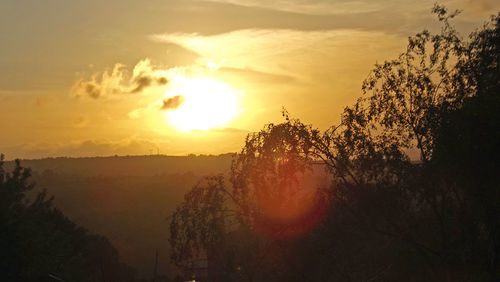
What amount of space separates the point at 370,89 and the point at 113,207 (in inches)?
5465

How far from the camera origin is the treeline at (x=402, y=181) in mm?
22797

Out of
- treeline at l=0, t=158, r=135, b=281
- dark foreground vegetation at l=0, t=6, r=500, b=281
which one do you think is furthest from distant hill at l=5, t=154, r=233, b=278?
dark foreground vegetation at l=0, t=6, r=500, b=281

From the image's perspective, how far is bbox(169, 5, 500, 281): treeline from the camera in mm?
22797

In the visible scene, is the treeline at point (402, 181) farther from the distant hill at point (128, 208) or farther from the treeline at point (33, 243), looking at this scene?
the distant hill at point (128, 208)

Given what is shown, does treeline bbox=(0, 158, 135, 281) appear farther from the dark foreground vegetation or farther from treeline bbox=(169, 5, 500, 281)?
treeline bbox=(169, 5, 500, 281)

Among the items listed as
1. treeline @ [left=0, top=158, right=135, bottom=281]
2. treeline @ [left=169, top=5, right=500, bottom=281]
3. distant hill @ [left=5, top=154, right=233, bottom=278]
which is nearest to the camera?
treeline @ [left=169, top=5, right=500, bottom=281]

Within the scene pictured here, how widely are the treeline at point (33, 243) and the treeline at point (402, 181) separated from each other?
7.95 meters

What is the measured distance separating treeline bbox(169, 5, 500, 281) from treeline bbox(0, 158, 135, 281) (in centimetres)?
Answer: 795

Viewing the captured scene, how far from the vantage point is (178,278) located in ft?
193

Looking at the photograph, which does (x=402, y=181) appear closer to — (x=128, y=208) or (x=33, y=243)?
(x=33, y=243)

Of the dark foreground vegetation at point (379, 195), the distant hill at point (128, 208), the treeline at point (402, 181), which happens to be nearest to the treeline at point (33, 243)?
the dark foreground vegetation at point (379, 195)

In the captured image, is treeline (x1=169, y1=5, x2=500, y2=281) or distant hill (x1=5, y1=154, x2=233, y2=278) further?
distant hill (x1=5, y1=154, x2=233, y2=278)

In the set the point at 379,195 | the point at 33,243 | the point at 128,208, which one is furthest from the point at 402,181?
the point at 128,208

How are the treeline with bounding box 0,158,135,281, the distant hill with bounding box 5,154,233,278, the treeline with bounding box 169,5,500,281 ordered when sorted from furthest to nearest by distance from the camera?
the distant hill with bounding box 5,154,233,278 → the treeline with bounding box 0,158,135,281 → the treeline with bounding box 169,5,500,281
